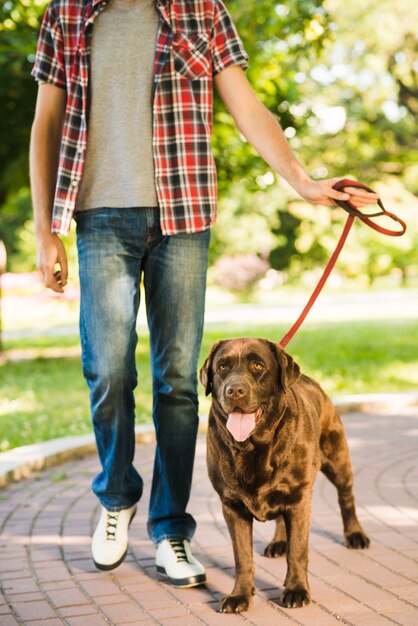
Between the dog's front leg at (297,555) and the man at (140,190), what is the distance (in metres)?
0.44

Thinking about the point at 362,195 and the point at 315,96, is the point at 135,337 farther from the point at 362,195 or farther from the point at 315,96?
the point at 315,96

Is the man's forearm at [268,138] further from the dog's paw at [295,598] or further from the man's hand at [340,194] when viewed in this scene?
the dog's paw at [295,598]

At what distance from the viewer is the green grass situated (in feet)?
28.2

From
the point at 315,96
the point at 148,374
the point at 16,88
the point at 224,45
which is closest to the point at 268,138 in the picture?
the point at 224,45

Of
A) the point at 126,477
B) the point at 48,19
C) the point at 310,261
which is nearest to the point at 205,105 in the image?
the point at 48,19

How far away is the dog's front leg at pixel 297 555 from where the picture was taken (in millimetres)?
3502

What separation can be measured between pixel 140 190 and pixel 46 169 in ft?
1.63

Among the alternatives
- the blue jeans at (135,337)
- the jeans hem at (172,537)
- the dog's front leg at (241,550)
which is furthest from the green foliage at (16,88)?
the dog's front leg at (241,550)

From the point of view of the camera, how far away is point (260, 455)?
135 inches

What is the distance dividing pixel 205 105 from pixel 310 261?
139 feet

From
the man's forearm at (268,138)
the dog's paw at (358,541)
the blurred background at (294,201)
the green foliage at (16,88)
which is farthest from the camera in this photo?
the green foliage at (16,88)

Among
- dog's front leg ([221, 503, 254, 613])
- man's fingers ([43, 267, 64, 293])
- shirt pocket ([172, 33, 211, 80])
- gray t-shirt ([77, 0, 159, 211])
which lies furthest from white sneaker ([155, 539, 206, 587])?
shirt pocket ([172, 33, 211, 80])

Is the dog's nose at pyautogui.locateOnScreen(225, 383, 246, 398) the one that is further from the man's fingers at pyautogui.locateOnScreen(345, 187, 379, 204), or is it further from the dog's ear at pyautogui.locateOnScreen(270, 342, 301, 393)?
the man's fingers at pyautogui.locateOnScreen(345, 187, 379, 204)

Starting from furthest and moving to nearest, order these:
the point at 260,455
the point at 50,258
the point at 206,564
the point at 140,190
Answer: the point at 206,564
the point at 50,258
the point at 140,190
the point at 260,455
